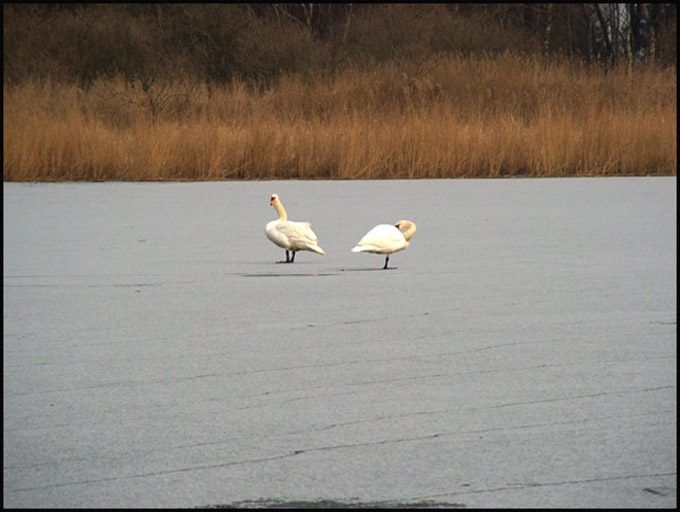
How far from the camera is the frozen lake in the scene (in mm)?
2441

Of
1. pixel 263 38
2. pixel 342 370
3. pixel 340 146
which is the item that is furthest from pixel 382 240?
pixel 263 38

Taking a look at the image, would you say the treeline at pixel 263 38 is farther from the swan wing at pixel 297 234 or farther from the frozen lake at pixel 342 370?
the swan wing at pixel 297 234

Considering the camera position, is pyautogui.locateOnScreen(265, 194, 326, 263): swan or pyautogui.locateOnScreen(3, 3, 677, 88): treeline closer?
pyautogui.locateOnScreen(265, 194, 326, 263): swan

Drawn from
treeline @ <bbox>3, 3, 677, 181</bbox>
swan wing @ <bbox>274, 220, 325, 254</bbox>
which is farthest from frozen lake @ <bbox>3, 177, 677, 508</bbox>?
treeline @ <bbox>3, 3, 677, 181</bbox>

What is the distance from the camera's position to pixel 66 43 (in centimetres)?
2069

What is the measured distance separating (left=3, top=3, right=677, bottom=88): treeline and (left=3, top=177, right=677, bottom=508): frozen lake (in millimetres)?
12116

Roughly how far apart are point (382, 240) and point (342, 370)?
212cm

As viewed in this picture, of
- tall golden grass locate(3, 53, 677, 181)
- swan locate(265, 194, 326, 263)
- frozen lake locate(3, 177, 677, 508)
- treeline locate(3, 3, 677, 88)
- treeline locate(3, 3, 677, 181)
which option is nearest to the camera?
frozen lake locate(3, 177, 677, 508)

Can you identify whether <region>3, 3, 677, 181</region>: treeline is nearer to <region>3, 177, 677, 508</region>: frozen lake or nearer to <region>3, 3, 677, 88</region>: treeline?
<region>3, 3, 677, 88</region>: treeline

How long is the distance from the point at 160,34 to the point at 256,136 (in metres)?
10.7

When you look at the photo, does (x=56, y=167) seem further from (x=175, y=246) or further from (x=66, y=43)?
(x=66, y=43)

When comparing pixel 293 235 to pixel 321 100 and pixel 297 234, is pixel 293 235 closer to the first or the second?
pixel 297 234

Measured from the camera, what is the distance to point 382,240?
549 cm

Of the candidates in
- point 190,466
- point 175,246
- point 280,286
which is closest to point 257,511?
point 190,466
